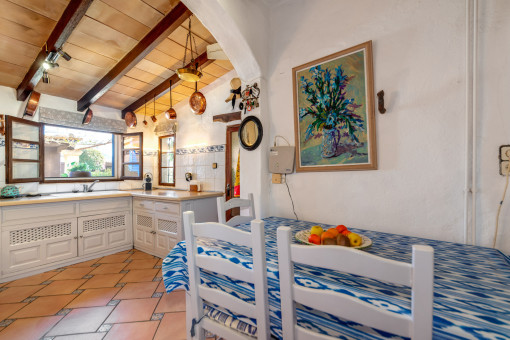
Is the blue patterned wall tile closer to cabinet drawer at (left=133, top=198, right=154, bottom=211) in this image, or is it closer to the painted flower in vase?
cabinet drawer at (left=133, top=198, right=154, bottom=211)

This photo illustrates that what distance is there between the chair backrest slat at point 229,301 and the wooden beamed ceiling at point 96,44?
2.39m

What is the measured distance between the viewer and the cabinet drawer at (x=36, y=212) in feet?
7.46

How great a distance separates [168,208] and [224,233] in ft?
7.09

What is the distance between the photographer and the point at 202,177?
344 cm

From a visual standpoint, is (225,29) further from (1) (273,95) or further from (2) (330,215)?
(2) (330,215)

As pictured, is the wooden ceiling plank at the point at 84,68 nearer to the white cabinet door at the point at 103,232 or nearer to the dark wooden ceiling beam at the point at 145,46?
the dark wooden ceiling beam at the point at 145,46

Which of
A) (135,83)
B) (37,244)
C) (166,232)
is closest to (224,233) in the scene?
(166,232)

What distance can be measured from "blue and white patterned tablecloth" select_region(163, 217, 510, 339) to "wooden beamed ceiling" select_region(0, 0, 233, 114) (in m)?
2.26

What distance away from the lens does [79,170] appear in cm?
350

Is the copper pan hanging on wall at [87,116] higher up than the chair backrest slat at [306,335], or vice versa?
the copper pan hanging on wall at [87,116]

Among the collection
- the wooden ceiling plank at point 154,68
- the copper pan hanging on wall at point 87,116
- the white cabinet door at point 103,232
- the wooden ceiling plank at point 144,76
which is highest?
the wooden ceiling plank at point 154,68

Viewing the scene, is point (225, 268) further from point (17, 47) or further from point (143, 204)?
point (17, 47)

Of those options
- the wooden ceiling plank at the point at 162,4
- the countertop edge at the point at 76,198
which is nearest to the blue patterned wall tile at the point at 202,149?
the countertop edge at the point at 76,198

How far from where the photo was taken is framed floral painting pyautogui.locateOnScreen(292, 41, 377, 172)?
153 cm
